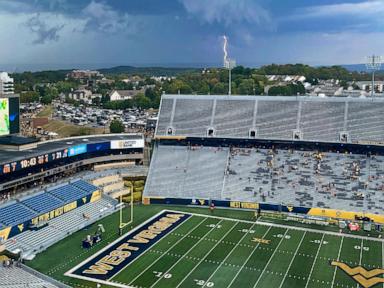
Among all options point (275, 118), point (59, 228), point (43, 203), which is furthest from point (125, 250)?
point (275, 118)

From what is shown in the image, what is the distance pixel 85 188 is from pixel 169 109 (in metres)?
17.0

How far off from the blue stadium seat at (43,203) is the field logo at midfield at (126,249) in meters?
7.95

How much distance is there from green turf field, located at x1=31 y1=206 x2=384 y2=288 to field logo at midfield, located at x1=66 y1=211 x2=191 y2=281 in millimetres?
642

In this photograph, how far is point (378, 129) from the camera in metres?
53.9

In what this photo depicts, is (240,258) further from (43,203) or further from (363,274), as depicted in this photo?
(43,203)

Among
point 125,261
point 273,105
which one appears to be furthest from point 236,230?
point 273,105

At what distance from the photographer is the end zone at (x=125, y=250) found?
34594 millimetres

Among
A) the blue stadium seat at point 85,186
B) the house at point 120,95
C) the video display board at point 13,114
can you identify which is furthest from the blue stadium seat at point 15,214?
the house at point 120,95

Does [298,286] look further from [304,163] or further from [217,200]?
[304,163]

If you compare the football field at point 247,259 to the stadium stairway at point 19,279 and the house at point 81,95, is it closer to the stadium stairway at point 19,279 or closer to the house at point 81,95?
the stadium stairway at point 19,279

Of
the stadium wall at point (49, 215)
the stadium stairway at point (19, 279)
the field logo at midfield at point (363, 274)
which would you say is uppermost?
the stadium wall at point (49, 215)

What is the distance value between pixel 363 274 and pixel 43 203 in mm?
28659

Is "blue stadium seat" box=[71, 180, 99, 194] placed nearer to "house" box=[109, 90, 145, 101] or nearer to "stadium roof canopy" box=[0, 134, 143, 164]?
"stadium roof canopy" box=[0, 134, 143, 164]

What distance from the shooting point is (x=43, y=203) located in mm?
45000
